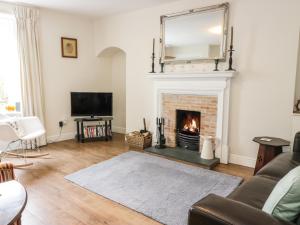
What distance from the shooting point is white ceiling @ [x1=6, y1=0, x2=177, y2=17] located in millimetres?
3768

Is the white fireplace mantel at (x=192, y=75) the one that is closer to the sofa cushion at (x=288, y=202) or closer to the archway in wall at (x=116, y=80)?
the archway in wall at (x=116, y=80)

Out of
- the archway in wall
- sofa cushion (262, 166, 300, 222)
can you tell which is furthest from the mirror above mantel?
sofa cushion (262, 166, 300, 222)

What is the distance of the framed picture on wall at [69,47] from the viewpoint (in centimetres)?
459

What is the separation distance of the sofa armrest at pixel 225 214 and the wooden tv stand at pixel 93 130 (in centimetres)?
Result: 370

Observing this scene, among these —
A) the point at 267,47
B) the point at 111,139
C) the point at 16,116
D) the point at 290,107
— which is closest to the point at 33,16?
the point at 16,116

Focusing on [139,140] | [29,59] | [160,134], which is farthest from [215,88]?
[29,59]

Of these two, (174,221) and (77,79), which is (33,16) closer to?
(77,79)

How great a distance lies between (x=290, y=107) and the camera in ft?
9.75

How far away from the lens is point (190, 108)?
387 cm

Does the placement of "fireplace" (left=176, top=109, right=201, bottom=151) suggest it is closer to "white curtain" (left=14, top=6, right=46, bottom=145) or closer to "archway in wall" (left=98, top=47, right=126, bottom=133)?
"archway in wall" (left=98, top=47, right=126, bottom=133)

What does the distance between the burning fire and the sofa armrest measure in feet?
8.77

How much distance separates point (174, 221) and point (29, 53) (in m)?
3.75

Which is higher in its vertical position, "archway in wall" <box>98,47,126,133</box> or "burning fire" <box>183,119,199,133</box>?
"archway in wall" <box>98,47,126,133</box>

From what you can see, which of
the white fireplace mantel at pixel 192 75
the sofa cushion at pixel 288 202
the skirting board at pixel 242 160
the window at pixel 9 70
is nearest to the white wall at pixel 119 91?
the white fireplace mantel at pixel 192 75
